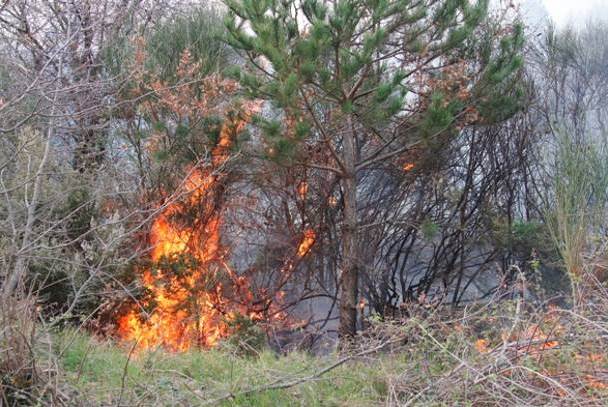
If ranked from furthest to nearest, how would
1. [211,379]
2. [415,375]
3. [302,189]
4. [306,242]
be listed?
[306,242] < [302,189] < [211,379] < [415,375]

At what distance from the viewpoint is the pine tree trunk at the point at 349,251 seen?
7613mm

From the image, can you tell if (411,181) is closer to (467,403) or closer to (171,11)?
(171,11)

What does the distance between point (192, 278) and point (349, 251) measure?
80.3 inches

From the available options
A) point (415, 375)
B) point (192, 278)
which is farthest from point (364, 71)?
point (415, 375)

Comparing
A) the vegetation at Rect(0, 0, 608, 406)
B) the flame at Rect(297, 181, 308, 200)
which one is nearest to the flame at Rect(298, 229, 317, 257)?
the vegetation at Rect(0, 0, 608, 406)

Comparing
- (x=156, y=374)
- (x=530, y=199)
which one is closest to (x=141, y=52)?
(x=156, y=374)

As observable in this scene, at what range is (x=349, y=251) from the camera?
7.75 metres

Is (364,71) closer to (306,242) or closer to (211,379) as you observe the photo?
(306,242)

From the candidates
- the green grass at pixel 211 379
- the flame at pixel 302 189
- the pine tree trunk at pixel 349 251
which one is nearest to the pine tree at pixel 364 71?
the pine tree trunk at pixel 349 251

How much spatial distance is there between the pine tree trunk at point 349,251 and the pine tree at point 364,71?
13 mm

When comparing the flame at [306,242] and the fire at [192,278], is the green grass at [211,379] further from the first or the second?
the flame at [306,242]

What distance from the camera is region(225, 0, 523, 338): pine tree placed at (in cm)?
602

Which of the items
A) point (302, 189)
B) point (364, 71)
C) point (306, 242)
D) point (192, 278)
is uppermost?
point (364, 71)

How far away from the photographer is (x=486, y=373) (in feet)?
10.7
